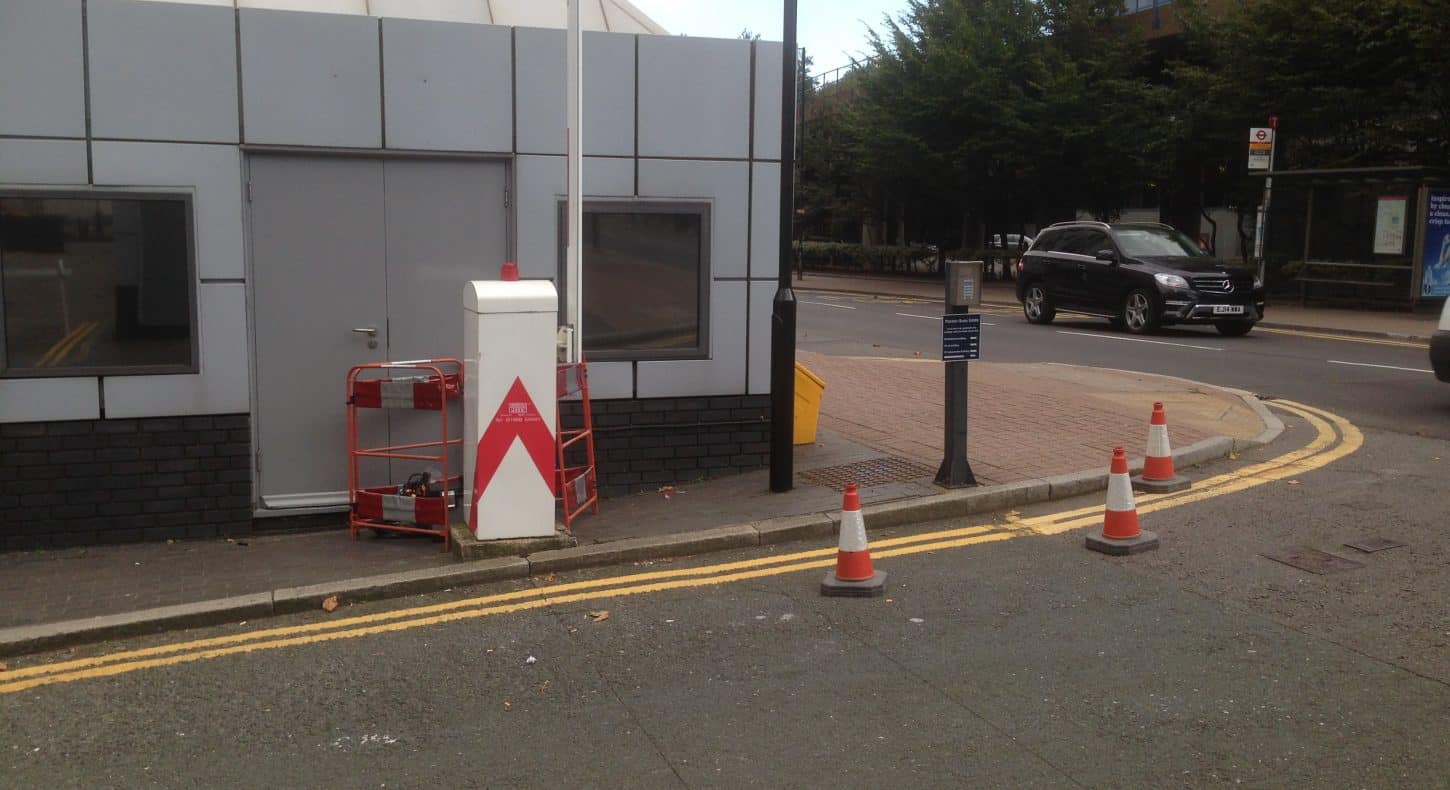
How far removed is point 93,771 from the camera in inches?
176

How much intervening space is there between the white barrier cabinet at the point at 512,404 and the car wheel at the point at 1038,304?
16750 mm

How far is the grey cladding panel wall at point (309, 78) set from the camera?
308 inches

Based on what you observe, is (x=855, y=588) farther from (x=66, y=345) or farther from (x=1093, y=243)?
(x=1093, y=243)

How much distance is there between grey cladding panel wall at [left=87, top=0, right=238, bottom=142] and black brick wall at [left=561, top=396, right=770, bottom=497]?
3036mm

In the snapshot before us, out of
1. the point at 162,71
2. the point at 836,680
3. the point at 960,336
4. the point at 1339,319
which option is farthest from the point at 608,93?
the point at 1339,319

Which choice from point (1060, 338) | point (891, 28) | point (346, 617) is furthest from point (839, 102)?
point (346, 617)

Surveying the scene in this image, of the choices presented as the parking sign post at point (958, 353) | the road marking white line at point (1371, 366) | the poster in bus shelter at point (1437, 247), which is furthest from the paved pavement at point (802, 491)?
the poster in bus shelter at point (1437, 247)

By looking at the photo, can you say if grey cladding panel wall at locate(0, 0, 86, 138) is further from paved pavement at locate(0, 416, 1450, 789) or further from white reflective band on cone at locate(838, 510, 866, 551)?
white reflective band on cone at locate(838, 510, 866, 551)

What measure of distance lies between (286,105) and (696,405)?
344 centimetres

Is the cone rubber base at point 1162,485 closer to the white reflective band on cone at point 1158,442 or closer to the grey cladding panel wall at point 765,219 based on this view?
the white reflective band on cone at point 1158,442

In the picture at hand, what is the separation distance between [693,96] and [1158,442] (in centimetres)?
402

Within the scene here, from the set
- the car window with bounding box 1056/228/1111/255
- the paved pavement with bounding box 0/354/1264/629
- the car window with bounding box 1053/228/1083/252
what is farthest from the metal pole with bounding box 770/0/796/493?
the car window with bounding box 1053/228/1083/252

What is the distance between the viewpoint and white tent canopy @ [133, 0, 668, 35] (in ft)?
26.7

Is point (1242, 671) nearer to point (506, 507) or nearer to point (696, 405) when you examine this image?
point (506, 507)
